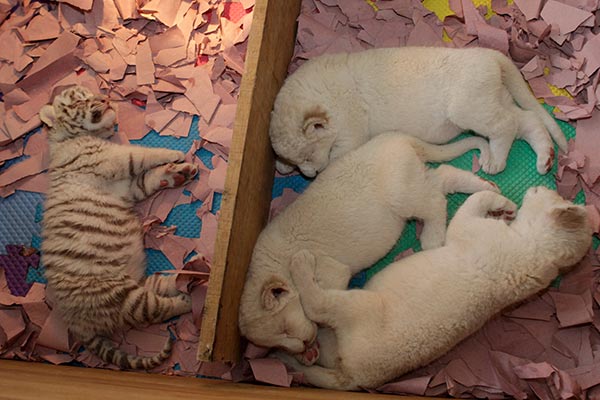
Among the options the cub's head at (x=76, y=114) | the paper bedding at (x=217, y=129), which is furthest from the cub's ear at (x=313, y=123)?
the cub's head at (x=76, y=114)

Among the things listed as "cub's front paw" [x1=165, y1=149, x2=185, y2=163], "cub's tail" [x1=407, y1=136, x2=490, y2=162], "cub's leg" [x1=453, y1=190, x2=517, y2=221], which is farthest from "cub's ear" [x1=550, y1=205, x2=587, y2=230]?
"cub's front paw" [x1=165, y1=149, x2=185, y2=163]

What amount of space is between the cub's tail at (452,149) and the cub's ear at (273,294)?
102 cm

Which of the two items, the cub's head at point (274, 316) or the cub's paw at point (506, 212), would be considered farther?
the cub's paw at point (506, 212)

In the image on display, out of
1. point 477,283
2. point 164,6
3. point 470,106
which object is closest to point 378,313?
point 477,283

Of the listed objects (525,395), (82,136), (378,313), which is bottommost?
(525,395)

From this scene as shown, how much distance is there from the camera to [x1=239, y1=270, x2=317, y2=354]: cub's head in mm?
2830

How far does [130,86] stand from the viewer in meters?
3.83

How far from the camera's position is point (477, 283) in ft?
9.01

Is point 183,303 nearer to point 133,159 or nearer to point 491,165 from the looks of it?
point 133,159

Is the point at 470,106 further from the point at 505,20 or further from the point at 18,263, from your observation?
the point at 18,263

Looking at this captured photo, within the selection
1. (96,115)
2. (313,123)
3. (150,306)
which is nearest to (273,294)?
(150,306)

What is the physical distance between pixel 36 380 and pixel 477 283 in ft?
6.85

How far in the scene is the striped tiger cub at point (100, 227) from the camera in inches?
125

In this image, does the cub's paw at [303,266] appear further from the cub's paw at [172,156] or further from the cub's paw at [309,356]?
the cub's paw at [172,156]
